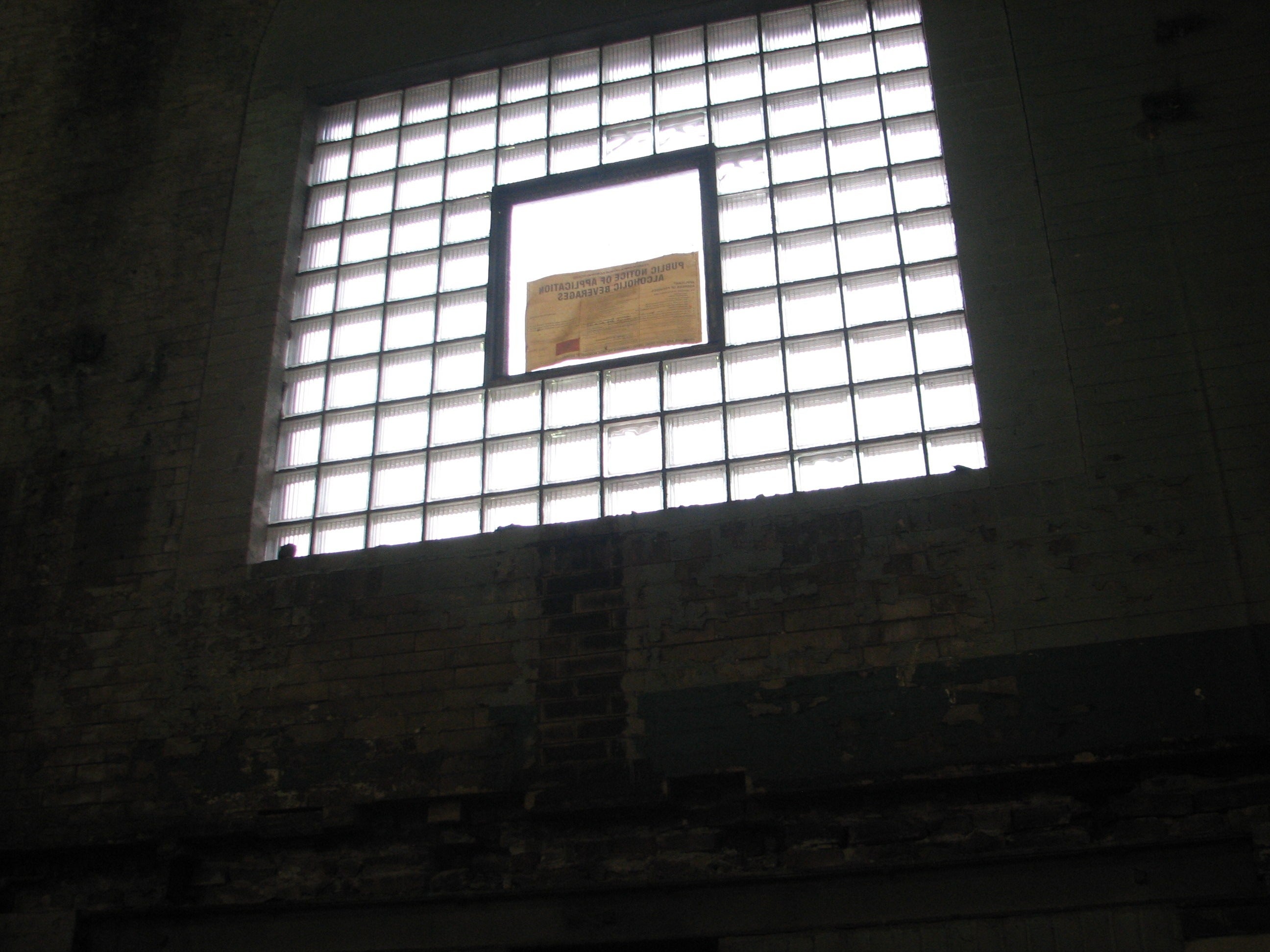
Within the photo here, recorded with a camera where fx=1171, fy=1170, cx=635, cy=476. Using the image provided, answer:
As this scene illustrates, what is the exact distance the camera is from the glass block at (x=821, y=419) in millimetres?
7188

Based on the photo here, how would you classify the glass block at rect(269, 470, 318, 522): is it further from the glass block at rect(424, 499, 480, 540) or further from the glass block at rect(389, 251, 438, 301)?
the glass block at rect(389, 251, 438, 301)

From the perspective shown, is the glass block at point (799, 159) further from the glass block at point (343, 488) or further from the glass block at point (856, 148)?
the glass block at point (343, 488)

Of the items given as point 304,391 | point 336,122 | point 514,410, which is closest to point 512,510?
point 514,410

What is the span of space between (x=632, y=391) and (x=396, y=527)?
1.79m

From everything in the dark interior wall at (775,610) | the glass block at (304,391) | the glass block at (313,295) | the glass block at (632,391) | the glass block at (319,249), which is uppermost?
the glass block at (319,249)

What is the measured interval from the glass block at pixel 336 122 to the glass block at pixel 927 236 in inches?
176

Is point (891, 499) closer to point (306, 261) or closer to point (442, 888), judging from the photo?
point (442, 888)

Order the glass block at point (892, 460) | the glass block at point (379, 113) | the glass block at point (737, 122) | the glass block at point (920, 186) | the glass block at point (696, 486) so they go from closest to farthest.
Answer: the glass block at point (892, 460)
the glass block at point (696, 486)
the glass block at point (920, 186)
the glass block at point (737, 122)
the glass block at point (379, 113)

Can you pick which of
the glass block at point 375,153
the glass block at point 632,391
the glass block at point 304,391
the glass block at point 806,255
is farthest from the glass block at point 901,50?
the glass block at point 304,391

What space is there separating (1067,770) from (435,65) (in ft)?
22.1

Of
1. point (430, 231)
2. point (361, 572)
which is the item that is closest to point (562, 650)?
point (361, 572)

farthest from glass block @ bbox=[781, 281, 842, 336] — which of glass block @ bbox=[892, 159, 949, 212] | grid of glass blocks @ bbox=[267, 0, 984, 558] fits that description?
glass block @ bbox=[892, 159, 949, 212]

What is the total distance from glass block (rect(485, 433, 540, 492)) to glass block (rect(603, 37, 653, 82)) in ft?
9.80

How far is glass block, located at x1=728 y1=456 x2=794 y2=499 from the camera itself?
7160 mm
